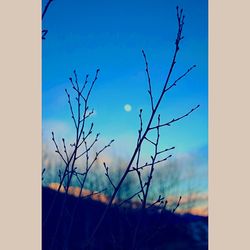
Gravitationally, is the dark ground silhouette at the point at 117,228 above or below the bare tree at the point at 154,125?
below

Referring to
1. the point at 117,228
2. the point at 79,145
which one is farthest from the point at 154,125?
the point at 117,228

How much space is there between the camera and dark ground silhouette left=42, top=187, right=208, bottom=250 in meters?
1.80

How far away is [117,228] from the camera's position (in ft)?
5.91

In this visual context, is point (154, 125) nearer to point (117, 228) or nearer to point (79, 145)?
point (79, 145)

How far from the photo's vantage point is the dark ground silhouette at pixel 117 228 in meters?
1.80

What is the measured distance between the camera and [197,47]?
1965 millimetres

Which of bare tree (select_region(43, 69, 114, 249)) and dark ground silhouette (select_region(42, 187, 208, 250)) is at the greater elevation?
bare tree (select_region(43, 69, 114, 249))

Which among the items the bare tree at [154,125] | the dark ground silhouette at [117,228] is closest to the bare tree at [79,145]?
the dark ground silhouette at [117,228]

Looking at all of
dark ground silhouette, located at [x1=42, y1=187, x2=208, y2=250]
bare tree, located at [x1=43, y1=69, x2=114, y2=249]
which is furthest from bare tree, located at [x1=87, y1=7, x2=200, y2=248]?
bare tree, located at [x1=43, y1=69, x2=114, y2=249]

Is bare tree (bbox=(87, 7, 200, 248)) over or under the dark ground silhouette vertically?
over

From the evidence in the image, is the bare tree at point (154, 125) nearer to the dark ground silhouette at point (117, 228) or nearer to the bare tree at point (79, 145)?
the dark ground silhouette at point (117, 228)

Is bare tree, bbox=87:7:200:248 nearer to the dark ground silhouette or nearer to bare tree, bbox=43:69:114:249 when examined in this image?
the dark ground silhouette
